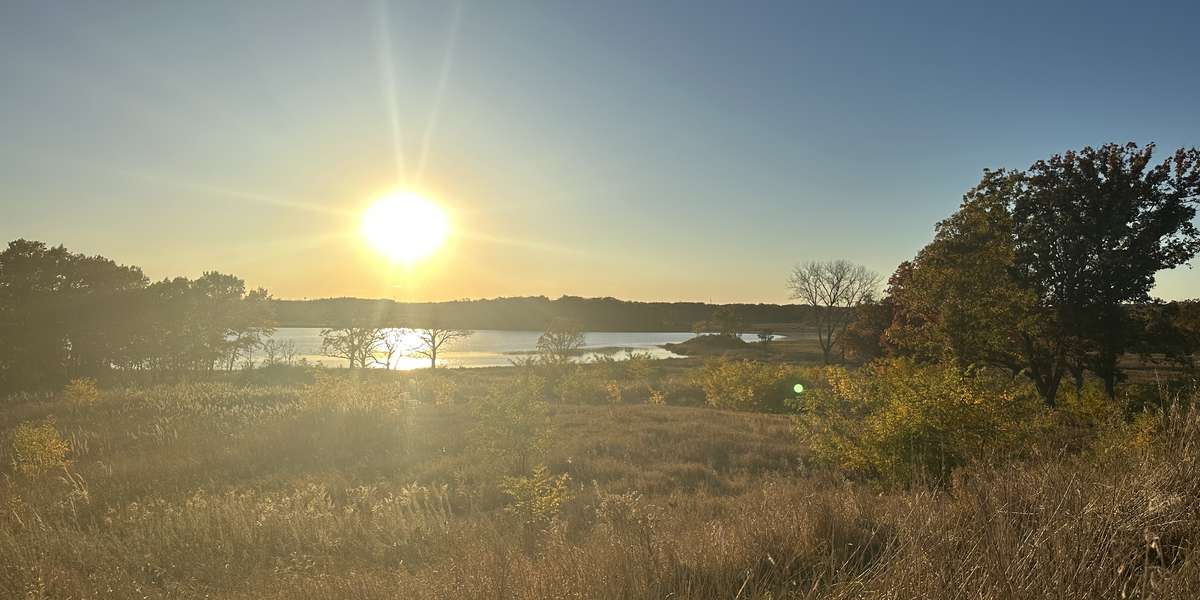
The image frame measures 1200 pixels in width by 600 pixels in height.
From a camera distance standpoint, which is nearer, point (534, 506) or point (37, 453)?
point (534, 506)

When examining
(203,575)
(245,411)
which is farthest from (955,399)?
(245,411)

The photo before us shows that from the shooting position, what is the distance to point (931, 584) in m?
2.73

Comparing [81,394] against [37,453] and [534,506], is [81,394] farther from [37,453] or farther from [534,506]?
[534,506]

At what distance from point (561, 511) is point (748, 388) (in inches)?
784

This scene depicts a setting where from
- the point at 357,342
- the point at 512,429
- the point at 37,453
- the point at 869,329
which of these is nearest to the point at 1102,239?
the point at 869,329

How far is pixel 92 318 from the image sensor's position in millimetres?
44250

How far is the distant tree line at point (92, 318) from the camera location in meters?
40.4

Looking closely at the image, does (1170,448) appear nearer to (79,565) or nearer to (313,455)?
(79,565)

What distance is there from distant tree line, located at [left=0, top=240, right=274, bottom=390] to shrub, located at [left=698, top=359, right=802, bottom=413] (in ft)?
155

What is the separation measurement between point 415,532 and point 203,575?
219cm

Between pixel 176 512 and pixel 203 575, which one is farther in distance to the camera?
pixel 176 512

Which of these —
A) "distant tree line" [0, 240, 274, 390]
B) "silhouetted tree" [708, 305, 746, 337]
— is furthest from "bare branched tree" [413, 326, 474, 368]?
"silhouetted tree" [708, 305, 746, 337]

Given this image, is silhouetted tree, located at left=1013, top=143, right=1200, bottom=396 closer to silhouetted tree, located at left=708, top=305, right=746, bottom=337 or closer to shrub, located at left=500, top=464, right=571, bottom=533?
shrub, located at left=500, top=464, right=571, bottom=533

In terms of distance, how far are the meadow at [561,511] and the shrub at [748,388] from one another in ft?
28.1
